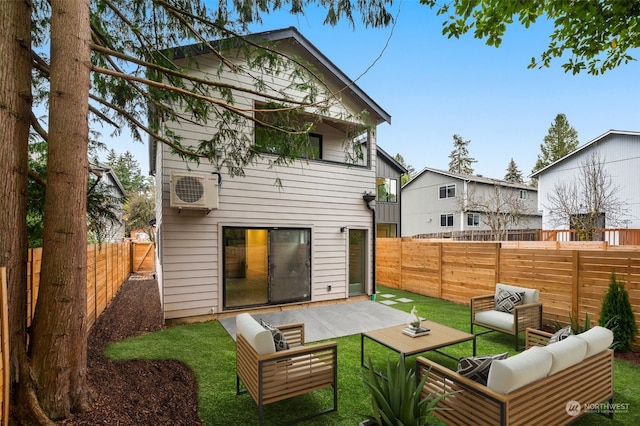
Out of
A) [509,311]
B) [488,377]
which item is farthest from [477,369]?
[509,311]

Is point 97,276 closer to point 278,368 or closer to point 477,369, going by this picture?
point 278,368

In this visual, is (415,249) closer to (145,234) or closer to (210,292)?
(210,292)

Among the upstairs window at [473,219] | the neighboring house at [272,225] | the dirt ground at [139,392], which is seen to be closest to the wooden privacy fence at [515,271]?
the dirt ground at [139,392]

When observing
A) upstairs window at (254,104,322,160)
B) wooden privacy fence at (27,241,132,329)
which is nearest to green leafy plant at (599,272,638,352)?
upstairs window at (254,104,322,160)

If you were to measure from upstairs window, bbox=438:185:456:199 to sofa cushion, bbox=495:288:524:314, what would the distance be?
18248mm

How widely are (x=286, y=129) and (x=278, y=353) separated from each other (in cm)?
298

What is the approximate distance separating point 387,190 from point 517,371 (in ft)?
57.5

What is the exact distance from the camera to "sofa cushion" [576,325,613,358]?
288 cm

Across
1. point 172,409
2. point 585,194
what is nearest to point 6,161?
point 172,409

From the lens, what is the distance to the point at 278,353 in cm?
297

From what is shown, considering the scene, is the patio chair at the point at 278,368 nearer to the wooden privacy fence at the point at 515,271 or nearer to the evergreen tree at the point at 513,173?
the wooden privacy fence at the point at 515,271

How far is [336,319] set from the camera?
6.64 m

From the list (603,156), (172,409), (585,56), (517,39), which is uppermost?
(517,39)

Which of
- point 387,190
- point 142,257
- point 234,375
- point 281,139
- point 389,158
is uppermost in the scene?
point 389,158
